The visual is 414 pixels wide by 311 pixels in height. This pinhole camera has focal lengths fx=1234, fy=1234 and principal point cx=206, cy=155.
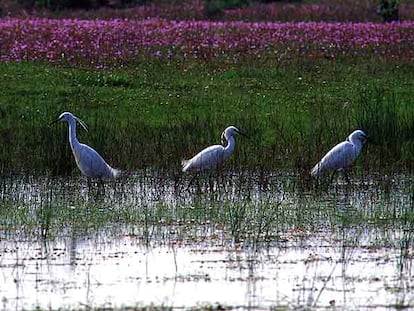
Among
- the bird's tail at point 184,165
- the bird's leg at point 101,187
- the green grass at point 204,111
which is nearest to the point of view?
the bird's leg at point 101,187

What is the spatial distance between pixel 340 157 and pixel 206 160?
1.36 meters

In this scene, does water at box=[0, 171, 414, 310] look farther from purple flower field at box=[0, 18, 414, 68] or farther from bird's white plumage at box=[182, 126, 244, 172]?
purple flower field at box=[0, 18, 414, 68]

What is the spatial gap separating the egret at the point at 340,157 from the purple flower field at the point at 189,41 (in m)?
8.50

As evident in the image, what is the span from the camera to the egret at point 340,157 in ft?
40.4

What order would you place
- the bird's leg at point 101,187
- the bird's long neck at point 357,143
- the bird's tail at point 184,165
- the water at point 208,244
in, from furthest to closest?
the bird's long neck at point 357,143
the bird's tail at point 184,165
the bird's leg at point 101,187
the water at point 208,244

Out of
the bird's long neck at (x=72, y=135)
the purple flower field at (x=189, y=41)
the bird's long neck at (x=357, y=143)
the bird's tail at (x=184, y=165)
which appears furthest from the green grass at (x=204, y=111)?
the purple flower field at (x=189, y=41)

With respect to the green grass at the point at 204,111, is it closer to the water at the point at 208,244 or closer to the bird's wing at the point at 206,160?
the bird's wing at the point at 206,160

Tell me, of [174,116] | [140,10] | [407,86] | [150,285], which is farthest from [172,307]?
[140,10]

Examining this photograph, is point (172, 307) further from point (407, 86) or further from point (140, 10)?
point (140, 10)

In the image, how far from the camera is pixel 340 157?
1247 cm

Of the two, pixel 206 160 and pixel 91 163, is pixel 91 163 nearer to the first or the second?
pixel 91 163

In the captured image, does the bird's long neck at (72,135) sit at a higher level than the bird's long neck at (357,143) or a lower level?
higher

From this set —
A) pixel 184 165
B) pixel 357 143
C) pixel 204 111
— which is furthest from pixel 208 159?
pixel 204 111

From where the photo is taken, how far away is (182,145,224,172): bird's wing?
12523 millimetres
